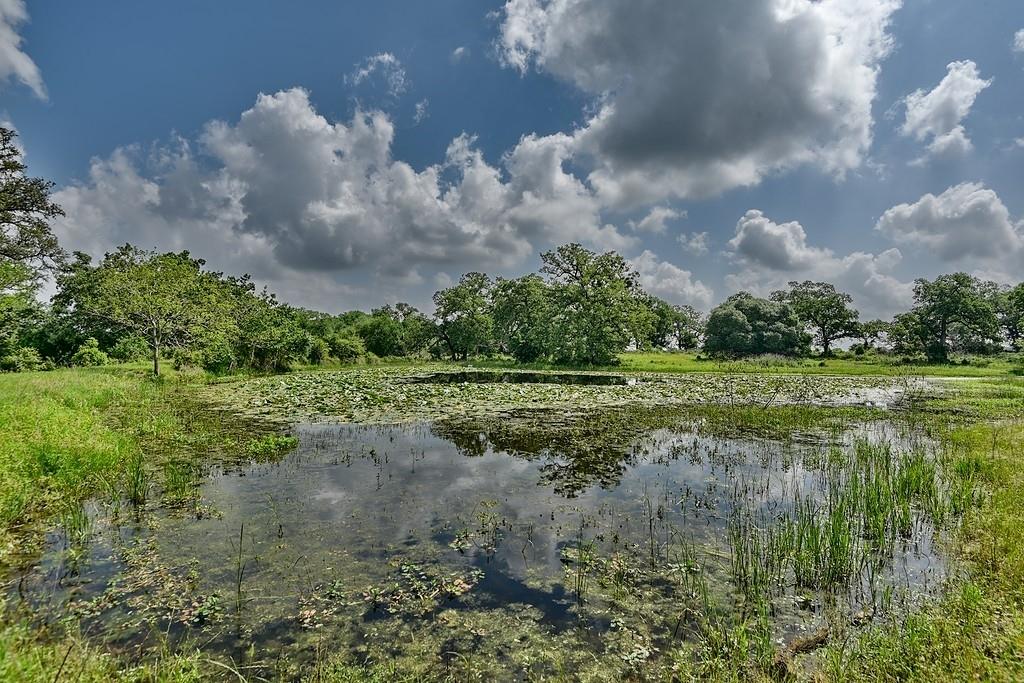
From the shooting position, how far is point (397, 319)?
83938mm

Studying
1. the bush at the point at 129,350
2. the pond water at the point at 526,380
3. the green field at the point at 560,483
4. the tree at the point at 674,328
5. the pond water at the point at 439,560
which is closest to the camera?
the green field at the point at 560,483

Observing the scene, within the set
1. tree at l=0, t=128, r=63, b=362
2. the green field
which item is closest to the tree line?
tree at l=0, t=128, r=63, b=362

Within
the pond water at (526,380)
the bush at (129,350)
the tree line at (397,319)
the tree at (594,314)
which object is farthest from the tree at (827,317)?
the bush at (129,350)

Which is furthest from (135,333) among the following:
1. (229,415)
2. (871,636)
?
(871,636)

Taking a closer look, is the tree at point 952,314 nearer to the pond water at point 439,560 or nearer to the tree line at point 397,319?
the tree line at point 397,319

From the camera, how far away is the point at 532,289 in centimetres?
6494

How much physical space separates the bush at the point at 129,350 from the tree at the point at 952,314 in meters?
88.2

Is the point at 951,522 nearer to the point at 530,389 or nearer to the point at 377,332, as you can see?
the point at 530,389

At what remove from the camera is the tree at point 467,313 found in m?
73.3

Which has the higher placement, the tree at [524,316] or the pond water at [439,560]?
the tree at [524,316]

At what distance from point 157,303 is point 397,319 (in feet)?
168

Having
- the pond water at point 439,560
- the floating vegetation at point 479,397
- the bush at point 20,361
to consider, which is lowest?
the pond water at point 439,560

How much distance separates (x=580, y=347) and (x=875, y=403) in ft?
96.0

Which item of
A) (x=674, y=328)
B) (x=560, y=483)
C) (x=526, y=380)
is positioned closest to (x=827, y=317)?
(x=674, y=328)
